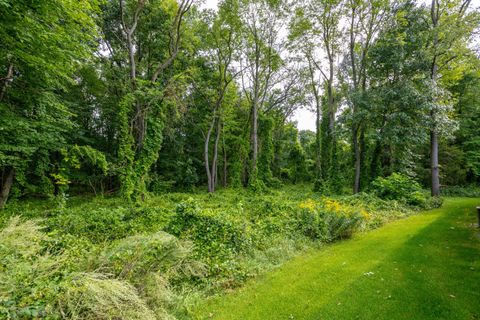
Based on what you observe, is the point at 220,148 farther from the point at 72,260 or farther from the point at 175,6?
the point at 72,260

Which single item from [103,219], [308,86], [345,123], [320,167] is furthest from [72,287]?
[308,86]

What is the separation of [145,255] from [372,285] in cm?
358

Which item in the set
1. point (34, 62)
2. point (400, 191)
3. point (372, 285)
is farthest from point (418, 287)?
point (34, 62)

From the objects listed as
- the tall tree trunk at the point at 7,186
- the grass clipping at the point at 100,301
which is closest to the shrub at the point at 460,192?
the grass clipping at the point at 100,301

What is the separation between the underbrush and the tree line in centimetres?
384

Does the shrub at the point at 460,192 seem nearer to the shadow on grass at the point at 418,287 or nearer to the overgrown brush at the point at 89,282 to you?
the shadow on grass at the point at 418,287

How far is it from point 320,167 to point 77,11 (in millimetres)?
15536

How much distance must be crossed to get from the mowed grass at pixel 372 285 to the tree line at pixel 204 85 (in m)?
6.74

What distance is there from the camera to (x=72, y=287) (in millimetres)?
2014

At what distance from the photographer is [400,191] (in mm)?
9602

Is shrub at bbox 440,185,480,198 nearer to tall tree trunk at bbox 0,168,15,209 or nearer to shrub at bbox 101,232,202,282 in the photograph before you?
shrub at bbox 101,232,202,282

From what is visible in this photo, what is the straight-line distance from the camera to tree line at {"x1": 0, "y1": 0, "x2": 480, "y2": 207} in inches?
277

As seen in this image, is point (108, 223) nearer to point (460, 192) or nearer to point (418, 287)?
point (418, 287)

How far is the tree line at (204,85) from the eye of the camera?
704cm
